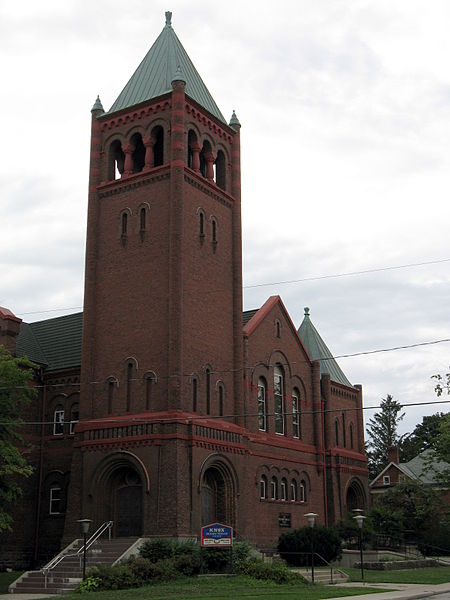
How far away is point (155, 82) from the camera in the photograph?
41.9 meters

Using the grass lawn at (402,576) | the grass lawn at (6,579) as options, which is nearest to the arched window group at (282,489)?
the grass lawn at (402,576)

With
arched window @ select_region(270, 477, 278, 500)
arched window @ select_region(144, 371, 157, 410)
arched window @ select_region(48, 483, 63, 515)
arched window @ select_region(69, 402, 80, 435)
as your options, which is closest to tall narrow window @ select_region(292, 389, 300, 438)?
arched window @ select_region(270, 477, 278, 500)

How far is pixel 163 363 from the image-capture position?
119 ft

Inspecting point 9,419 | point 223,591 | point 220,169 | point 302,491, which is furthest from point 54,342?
point 223,591

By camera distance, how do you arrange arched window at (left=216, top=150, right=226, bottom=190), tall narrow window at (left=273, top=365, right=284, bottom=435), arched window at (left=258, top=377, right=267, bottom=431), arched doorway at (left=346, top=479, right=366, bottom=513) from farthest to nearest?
1. arched doorway at (left=346, top=479, right=366, bottom=513)
2. tall narrow window at (left=273, top=365, right=284, bottom=435)
3. arched window at (left=258, top=377, right=267, bottom=431)
4. arched window at (left=216, top=150, right=226, bottom=190)

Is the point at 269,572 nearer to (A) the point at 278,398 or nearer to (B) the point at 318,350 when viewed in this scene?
(A) the point at 278,398

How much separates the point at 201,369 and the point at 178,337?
7.98 feet

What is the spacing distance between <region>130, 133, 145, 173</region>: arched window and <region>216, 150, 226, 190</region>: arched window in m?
4.19

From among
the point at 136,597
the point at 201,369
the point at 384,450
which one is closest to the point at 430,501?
the point at 201,369

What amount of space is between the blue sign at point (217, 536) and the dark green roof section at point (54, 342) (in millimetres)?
15008

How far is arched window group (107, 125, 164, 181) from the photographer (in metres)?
40.3

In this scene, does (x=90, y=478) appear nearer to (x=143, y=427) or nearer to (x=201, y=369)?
(x=143, y=427)

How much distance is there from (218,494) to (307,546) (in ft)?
17.0

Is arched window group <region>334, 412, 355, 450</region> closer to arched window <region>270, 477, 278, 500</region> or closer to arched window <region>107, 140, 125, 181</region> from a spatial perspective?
arched window <region>270, 477, 278, 500</region>
